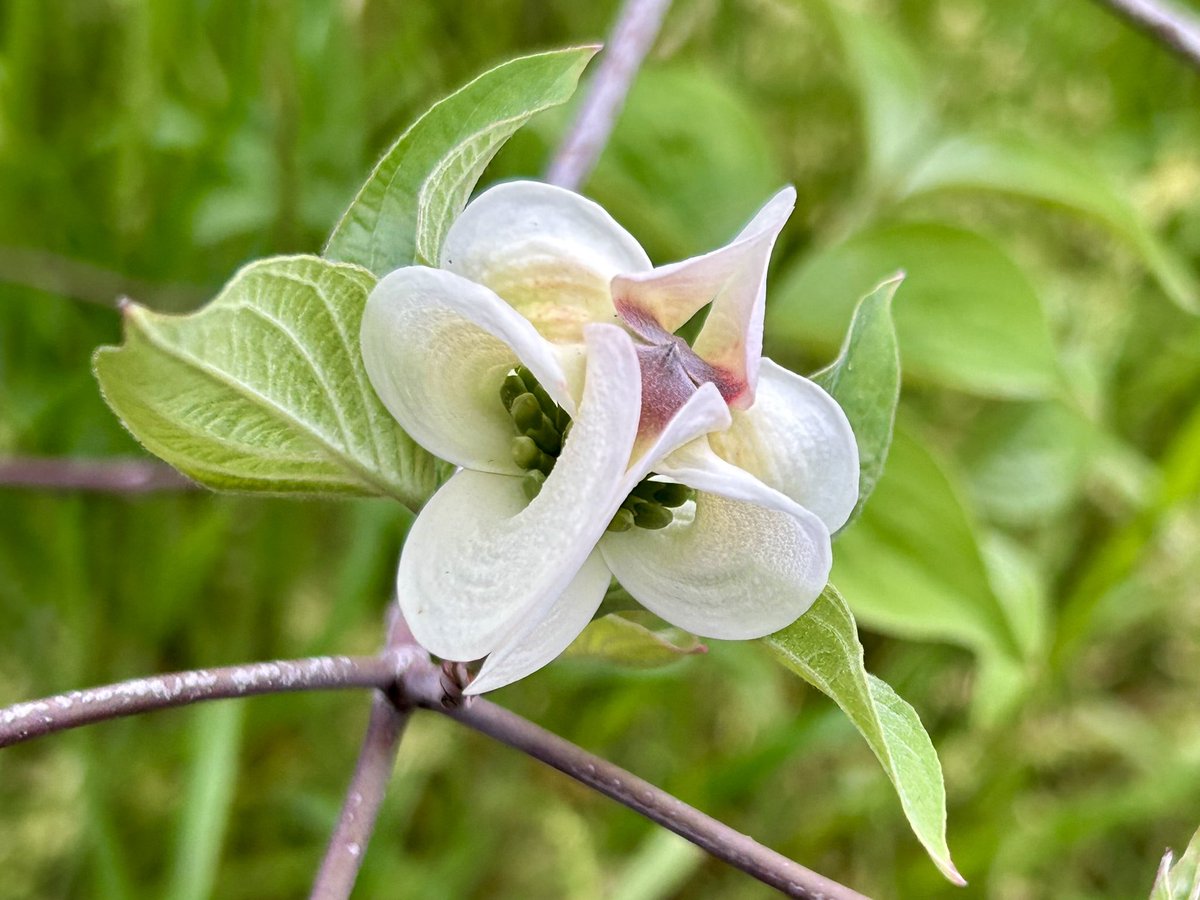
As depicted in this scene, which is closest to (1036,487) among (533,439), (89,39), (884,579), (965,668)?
(965,668)

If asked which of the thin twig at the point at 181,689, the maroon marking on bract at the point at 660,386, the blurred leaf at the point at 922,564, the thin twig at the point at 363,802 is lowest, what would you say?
the blurred leaf at the point at 922,564

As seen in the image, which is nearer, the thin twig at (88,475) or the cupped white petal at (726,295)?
the cupped white petal at (726,295)

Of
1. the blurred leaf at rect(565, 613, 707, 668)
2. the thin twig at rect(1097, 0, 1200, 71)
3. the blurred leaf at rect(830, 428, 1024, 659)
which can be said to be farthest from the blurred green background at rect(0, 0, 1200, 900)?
the blurred leaf at rect(565, 613, 707, 668)

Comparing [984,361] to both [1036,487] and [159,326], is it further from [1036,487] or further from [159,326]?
[159,326]

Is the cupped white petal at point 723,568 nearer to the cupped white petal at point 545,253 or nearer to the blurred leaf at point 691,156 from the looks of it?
the cupped white petal at point 545,253

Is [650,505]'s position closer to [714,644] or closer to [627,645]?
[627,645]

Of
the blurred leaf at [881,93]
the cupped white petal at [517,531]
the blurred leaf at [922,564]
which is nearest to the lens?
the cupped white petal at [517,531]

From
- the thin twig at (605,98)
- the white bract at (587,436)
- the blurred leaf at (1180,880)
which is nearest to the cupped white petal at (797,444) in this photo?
the white bract at (587,436)
